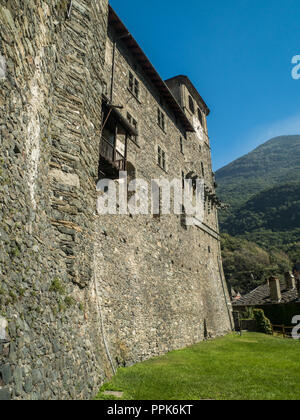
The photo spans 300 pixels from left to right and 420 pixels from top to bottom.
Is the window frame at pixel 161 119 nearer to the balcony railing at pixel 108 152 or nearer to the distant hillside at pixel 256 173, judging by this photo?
the balcony railing at pixel 108 152

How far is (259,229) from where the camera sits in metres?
79.9

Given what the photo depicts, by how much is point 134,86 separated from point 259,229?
71697 mm

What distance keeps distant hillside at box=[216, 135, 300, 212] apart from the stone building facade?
9325cm

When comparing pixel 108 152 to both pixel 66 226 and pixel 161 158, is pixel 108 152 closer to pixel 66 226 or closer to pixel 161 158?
pixel 66 226

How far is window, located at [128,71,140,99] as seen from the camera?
52.0 ft

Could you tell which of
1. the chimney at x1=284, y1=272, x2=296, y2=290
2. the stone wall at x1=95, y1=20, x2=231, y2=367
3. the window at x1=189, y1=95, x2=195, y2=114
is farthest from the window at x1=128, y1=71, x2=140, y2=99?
the chimney at x1=284, y1=272, x2=296, y2=290

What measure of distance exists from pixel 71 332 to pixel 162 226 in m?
11.0

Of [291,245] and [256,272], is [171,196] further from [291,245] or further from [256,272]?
[291,245]

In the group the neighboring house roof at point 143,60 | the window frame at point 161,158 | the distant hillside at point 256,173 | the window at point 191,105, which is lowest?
the window frame at point 161,158

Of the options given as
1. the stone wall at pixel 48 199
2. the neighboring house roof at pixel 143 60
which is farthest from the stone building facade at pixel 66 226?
the neighboring house roof at pixel 143 60

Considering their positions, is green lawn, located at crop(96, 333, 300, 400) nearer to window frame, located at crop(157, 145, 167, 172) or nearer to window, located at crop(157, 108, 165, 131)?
window frame, located at crop(157, 145, 167, 172)

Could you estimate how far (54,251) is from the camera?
5.69 meters

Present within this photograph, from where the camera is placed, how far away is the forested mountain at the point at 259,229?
187 ft

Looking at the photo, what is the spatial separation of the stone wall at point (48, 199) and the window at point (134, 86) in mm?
7619
